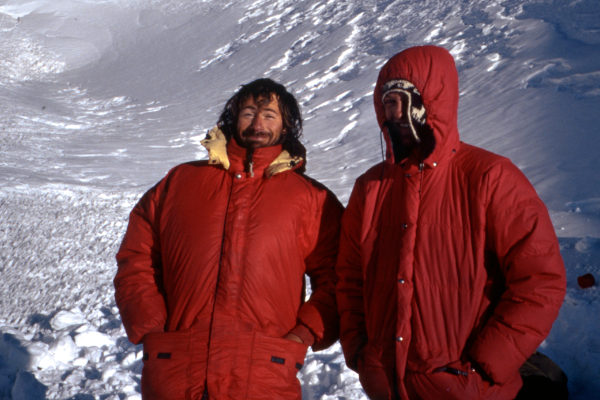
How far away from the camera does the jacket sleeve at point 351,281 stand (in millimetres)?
1774

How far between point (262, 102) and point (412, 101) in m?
0.61

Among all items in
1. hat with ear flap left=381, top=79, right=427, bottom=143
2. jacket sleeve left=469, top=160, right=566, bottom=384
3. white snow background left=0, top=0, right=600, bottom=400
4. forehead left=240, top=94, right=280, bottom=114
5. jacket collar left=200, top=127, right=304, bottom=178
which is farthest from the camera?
white snow background left=0, top=0, right=600, bottom=400

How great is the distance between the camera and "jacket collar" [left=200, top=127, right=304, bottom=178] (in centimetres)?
193

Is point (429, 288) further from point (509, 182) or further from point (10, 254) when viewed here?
point (10, 254)

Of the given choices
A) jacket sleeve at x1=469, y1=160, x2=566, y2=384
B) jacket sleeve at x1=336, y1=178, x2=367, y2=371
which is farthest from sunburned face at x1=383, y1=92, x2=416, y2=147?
jacket sleeve at x1=469, y1=160, x2=566, y2=384

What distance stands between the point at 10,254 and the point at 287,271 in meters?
3.78

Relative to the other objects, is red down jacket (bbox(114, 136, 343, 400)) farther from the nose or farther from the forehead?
the nose

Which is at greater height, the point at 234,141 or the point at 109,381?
the point at 234,141

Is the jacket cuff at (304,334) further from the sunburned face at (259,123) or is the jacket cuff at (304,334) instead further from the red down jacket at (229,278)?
Answer: the sunburned face at (259,123)

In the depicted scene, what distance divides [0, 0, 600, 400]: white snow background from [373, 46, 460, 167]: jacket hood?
148 cm

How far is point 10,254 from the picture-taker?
4.63 meters

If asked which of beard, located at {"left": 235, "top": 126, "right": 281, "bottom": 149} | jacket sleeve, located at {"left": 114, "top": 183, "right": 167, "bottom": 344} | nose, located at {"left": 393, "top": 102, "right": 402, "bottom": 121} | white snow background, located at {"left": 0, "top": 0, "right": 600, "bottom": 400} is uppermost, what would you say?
beard, located at {"left": 235, "top": 126, "right": 281, "bottom": 149}

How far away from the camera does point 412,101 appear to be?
1.77 m

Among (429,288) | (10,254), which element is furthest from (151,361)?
(10,254)
